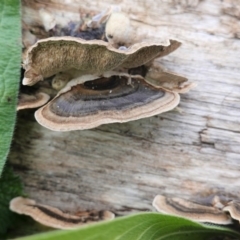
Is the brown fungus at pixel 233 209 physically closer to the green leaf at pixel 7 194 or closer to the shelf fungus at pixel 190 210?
the shelf fungus at pixel 190 210

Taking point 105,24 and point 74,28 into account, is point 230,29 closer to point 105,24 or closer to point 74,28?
point 105,24

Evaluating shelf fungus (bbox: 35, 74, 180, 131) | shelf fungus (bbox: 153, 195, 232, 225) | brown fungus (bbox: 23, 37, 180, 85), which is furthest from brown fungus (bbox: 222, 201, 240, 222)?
brown fungus (bbox: 23, 37, 180, 85)

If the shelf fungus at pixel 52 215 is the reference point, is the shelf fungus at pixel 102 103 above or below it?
above

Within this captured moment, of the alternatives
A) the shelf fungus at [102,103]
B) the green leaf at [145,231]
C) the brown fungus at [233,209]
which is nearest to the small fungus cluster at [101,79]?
the shelf fungus at [102,103]

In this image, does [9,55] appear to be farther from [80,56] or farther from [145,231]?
[145,231]

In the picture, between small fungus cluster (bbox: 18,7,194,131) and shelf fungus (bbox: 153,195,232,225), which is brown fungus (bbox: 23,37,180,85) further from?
shelf fungus (bbox: 153,195,232,225)

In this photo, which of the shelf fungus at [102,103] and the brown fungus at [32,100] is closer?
the shelf fungus at [102,103]

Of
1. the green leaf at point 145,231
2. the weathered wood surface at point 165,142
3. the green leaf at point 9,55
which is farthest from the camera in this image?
the weathered wood surface at point 165,142

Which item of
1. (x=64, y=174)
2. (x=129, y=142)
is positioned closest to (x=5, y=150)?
(x=64, y=174)
